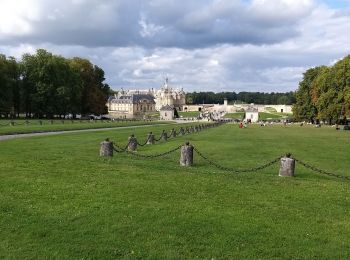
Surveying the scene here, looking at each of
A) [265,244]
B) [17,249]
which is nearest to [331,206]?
[265,244]

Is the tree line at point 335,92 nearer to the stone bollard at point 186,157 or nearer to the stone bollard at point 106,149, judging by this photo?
the stone bollard at point 186,157

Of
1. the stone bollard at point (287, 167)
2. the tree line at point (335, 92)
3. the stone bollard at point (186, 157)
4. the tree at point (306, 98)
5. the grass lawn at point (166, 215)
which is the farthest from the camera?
the tree at point (306, 98)

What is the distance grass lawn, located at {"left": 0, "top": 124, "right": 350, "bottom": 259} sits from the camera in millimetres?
8594

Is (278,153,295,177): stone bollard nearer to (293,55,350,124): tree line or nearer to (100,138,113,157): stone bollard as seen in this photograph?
(100,138,113,157): stone bollard

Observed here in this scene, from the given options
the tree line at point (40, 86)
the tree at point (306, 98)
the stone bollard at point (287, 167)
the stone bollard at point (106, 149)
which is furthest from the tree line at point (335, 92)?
the stone bollard at point (287, 167)

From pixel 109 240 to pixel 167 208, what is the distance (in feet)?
7.63

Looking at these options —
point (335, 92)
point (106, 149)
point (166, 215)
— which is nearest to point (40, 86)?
point (335, 92)

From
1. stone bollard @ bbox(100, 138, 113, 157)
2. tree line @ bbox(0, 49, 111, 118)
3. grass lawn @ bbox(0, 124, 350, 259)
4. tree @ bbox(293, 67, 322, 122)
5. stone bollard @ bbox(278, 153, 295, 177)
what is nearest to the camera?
grass lawn @ bbox(0, 124, 350, 259)

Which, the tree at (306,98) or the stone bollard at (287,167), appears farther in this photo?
the tree at (306,98)

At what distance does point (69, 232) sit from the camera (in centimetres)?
931

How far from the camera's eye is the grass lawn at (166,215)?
8.59 m

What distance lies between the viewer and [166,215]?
10.4 m

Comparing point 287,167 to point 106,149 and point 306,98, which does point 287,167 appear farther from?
point 306,98

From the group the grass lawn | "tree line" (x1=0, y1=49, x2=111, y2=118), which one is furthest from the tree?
the grass lawn
